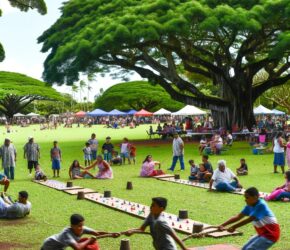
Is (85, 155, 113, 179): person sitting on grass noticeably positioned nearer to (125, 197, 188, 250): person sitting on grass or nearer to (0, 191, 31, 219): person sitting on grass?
(0, 191, 31, 219): person sitting on grass

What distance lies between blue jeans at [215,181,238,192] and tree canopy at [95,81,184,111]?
6468 centimetres

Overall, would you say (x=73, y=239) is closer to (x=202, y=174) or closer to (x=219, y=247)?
(x=219, y=247)

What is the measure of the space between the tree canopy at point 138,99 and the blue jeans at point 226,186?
6468 cm

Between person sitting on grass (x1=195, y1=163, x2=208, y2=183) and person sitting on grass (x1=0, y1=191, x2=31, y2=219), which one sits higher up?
person sitting on grass (x1=195, y1=163, x2=208, y2=183)

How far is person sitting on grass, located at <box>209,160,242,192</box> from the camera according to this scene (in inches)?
556

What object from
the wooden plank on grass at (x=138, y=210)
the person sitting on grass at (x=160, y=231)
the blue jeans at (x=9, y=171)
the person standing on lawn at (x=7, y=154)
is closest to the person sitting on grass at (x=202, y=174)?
the wooden plank on grass at (x=138, y=210)

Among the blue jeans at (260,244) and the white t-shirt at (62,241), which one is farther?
the white t-shirt at (62,241)

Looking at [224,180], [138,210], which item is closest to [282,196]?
[224,180]

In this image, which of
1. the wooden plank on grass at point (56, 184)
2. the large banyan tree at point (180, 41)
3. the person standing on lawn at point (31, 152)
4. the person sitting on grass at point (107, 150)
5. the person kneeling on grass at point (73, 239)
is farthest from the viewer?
the large banyan tree at point (180, 41)

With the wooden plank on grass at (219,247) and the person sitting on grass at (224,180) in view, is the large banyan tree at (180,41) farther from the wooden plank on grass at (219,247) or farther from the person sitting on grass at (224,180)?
the wooden plank on grass at (219,247)

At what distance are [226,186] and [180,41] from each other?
63.0 feet

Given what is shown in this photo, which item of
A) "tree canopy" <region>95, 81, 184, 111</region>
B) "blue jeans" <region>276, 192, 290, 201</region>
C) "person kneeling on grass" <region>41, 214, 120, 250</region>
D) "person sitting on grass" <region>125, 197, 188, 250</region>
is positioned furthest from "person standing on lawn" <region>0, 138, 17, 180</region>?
"tree canopy" <region>95, 81, 184, 111</region>

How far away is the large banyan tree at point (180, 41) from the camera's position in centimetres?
2702

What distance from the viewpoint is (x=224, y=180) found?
14.2 metres
